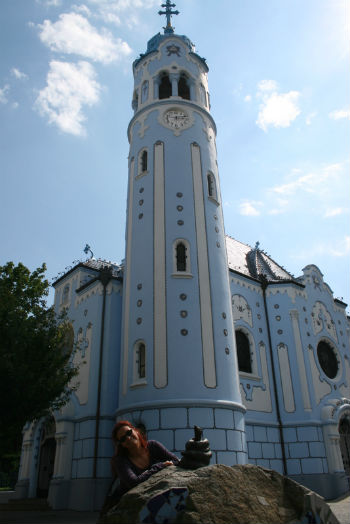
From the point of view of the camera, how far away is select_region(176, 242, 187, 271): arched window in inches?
753

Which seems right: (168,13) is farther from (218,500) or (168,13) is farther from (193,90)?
(218,500)

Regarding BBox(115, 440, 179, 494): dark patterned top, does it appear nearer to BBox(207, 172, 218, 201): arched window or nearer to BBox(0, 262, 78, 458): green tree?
BBox(0, 262, 78, 458): green tree

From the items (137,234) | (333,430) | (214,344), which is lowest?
(333,430)

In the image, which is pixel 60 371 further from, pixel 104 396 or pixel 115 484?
pixel 115 484

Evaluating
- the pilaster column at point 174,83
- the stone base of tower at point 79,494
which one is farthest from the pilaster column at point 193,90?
the stone base of tower at point 79,494

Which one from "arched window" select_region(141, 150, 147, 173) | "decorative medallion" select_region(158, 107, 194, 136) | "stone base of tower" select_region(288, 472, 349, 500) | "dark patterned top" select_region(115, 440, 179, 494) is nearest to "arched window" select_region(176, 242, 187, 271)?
"arched window" select_region(141, 150, 147, 173)

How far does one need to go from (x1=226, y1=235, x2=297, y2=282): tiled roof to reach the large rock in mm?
19444

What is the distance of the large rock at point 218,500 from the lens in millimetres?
4660

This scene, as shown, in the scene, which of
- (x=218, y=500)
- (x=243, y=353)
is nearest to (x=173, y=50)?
(x=243, y=353)

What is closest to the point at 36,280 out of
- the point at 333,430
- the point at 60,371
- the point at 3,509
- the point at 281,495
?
the point at 60,371

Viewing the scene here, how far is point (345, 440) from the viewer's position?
22.3 m

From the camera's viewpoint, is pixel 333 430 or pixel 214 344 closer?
pixel 214 344

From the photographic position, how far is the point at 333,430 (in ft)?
69.9

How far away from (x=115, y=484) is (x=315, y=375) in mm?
19799
